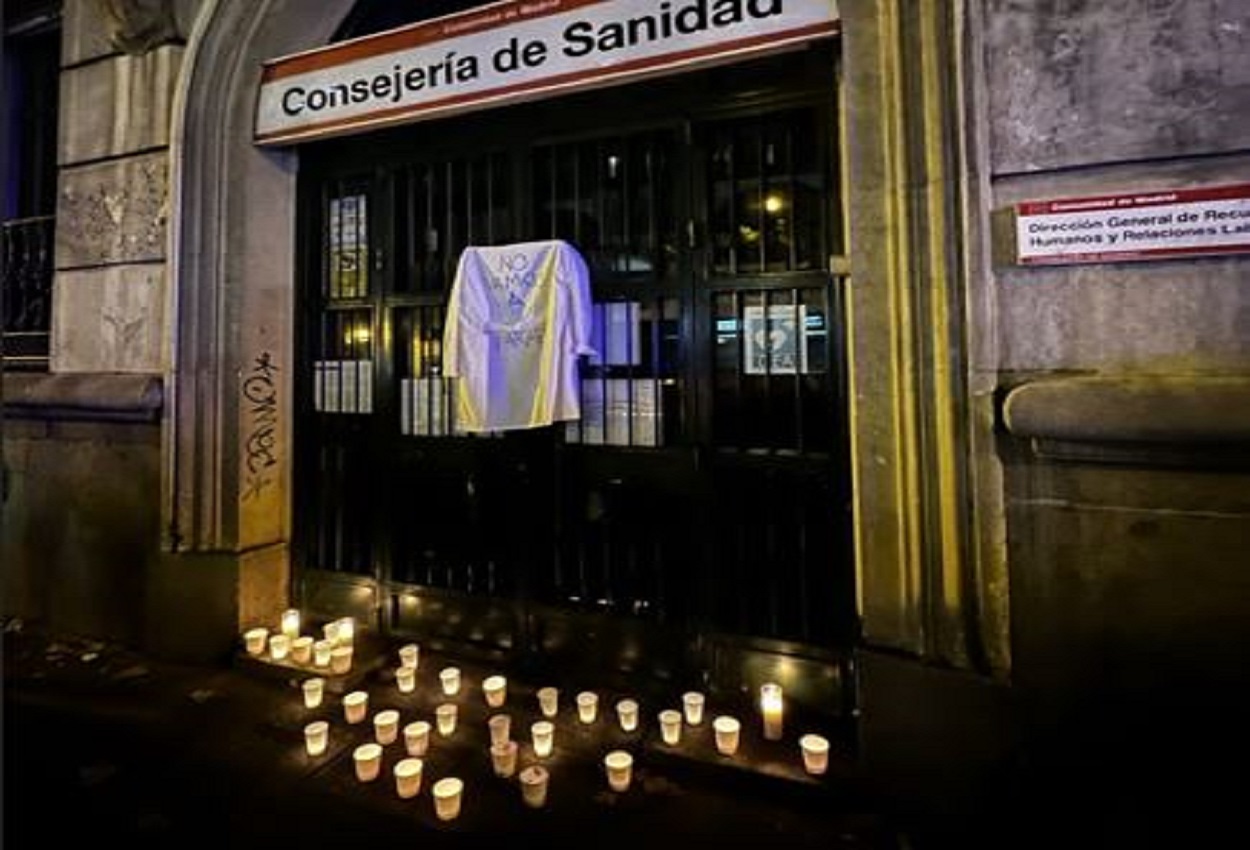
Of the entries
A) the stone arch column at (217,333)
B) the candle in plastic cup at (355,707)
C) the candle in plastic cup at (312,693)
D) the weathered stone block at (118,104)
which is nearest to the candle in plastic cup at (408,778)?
the candle in plastic cup at (355,707)

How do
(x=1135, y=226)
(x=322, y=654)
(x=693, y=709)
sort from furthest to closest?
(x=322, y=654) → (x=693, y=709) → (x=1135, y=226)

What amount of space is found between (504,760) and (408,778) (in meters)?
0.44

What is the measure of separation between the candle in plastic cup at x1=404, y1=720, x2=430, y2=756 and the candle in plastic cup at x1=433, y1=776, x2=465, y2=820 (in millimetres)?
442

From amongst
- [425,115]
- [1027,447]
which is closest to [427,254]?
[425,115]

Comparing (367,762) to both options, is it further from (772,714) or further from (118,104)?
(118,104)

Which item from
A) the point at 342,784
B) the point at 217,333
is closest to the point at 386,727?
the point at 342,784

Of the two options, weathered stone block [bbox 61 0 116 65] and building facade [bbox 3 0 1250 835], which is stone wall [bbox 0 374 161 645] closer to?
building facade [bbox 3 0 1250 835]

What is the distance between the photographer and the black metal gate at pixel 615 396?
368 cm

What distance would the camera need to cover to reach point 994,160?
2877 millimetres

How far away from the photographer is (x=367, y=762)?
11.0 ft

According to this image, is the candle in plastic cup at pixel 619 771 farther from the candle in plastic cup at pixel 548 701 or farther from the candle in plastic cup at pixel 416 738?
the candle in plastic cup at pixel 416 738

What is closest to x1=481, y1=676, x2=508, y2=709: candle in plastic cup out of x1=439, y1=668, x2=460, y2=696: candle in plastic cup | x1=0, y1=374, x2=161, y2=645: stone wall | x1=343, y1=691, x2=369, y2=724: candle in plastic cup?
x1=439, y1=668, x2=460, y2=696: candle in plastic cup

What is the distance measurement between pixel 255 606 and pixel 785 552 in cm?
346

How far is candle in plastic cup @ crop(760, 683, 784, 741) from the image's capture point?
3.47 metres
